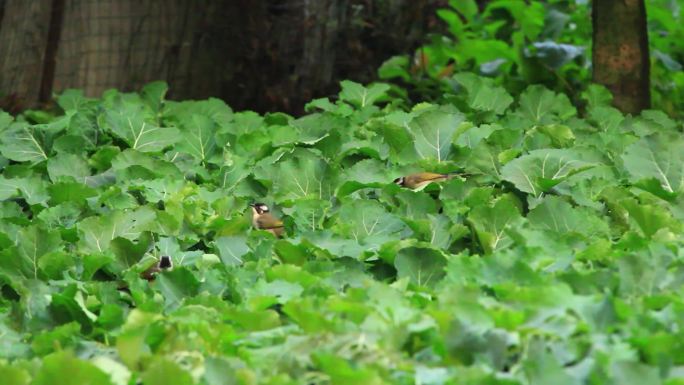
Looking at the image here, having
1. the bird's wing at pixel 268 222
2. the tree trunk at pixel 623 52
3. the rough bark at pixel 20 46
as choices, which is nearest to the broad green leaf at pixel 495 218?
the bird's wing at pixel 268 222

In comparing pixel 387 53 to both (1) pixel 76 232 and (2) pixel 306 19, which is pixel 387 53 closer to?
(2) pixel 306 19

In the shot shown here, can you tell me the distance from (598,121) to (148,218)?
5.60 feet

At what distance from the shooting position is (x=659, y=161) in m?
2.72

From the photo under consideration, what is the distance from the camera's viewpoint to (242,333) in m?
1.85

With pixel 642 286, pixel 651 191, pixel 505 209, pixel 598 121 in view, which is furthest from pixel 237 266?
pixel 598 121

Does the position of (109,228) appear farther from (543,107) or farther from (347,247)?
(543,107)

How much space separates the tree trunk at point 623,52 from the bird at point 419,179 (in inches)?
54.8

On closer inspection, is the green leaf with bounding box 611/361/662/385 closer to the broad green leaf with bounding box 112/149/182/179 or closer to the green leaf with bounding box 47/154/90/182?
the broad green leaf with bounding box 112/149/182/179

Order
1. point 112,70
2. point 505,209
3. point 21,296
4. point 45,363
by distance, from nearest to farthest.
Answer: point 45,363, point 21,296, point 505,209, point 112,70

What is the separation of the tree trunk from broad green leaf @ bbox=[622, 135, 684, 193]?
4.46 feet

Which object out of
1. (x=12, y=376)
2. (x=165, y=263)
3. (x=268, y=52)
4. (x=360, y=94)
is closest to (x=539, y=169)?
(x=165, y=263)

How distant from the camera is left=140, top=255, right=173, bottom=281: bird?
2.39 metres

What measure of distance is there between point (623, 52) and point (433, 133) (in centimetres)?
129

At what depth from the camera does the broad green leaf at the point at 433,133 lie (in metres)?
3.03
